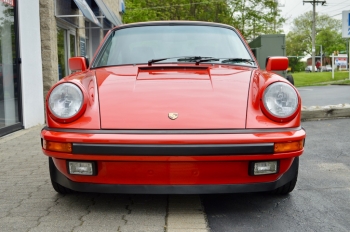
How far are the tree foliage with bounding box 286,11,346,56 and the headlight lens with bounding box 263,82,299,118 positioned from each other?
293ft

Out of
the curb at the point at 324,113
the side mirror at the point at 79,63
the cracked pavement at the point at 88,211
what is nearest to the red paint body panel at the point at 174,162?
the cracked pavement at the point at 88,211

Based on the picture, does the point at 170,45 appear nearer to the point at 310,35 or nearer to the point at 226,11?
the point at 226,11

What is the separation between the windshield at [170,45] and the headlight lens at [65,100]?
862 millimetres

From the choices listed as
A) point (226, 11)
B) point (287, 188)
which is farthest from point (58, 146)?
point (226, 11)

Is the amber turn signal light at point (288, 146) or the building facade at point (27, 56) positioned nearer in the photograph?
the amber turn signal light at point (288, 146)

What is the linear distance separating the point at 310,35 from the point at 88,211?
307 feet

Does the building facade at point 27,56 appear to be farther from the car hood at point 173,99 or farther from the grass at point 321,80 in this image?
the grass at point 321,80

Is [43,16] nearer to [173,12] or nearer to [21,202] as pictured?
[21,202]

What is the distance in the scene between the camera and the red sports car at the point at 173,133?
2.68 m

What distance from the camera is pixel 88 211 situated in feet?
10.1

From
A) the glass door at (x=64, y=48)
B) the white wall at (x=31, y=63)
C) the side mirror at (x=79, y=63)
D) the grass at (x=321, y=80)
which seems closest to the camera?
the side mirror at (x=79, y=63)

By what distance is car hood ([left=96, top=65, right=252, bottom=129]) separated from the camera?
2.77 m

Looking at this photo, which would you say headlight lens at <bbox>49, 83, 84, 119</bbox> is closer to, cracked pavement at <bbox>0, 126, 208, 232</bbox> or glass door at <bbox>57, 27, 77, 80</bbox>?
cracked pavement at <bbox>0, 126, 208, 232</bbox>

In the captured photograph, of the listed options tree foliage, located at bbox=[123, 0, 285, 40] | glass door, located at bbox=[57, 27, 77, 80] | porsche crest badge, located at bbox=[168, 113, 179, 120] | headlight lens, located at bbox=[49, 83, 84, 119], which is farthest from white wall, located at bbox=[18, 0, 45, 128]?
tree foliage, located at bbox=[123, 0, 285, 40]
